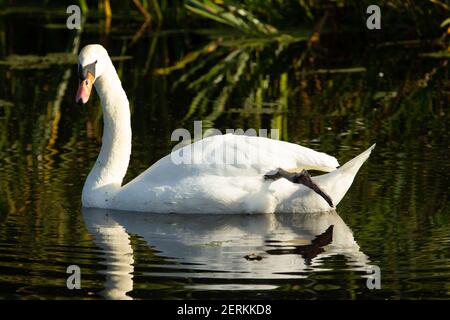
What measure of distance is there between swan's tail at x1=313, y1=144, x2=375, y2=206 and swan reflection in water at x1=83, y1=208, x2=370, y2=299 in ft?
0.58

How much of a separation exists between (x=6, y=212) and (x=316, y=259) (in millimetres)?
2610

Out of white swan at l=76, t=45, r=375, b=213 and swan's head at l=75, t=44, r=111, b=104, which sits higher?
swan's head at l=75, t=44, r=111, b=104

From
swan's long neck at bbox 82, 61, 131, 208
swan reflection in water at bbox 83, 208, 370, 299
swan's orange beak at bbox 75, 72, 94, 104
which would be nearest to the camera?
swan reflection in water at bbox 83, 208, 370, 299

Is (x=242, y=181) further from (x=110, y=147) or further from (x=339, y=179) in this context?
(x=110, y=147)

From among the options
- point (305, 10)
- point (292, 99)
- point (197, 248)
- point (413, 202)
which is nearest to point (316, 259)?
point (197, 248)

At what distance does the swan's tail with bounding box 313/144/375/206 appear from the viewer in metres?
9.36

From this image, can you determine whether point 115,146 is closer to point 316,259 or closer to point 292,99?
point 316,259

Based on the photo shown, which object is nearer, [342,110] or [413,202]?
[413,202]

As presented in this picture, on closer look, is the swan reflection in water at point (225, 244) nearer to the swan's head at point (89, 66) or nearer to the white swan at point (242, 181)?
the white swan at point (242, 181)

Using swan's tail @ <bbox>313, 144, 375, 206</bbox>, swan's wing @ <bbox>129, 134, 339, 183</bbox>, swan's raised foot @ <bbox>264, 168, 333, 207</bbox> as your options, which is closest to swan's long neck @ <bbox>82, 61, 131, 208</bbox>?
swan's wing @ <bbox>129, 134, 339, 183</bbox>

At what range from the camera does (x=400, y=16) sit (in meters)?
18.2

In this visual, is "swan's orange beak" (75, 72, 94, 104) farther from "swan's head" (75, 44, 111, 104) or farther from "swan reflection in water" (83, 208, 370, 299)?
"swan reflection in water" (83, 208, 370, 299)
